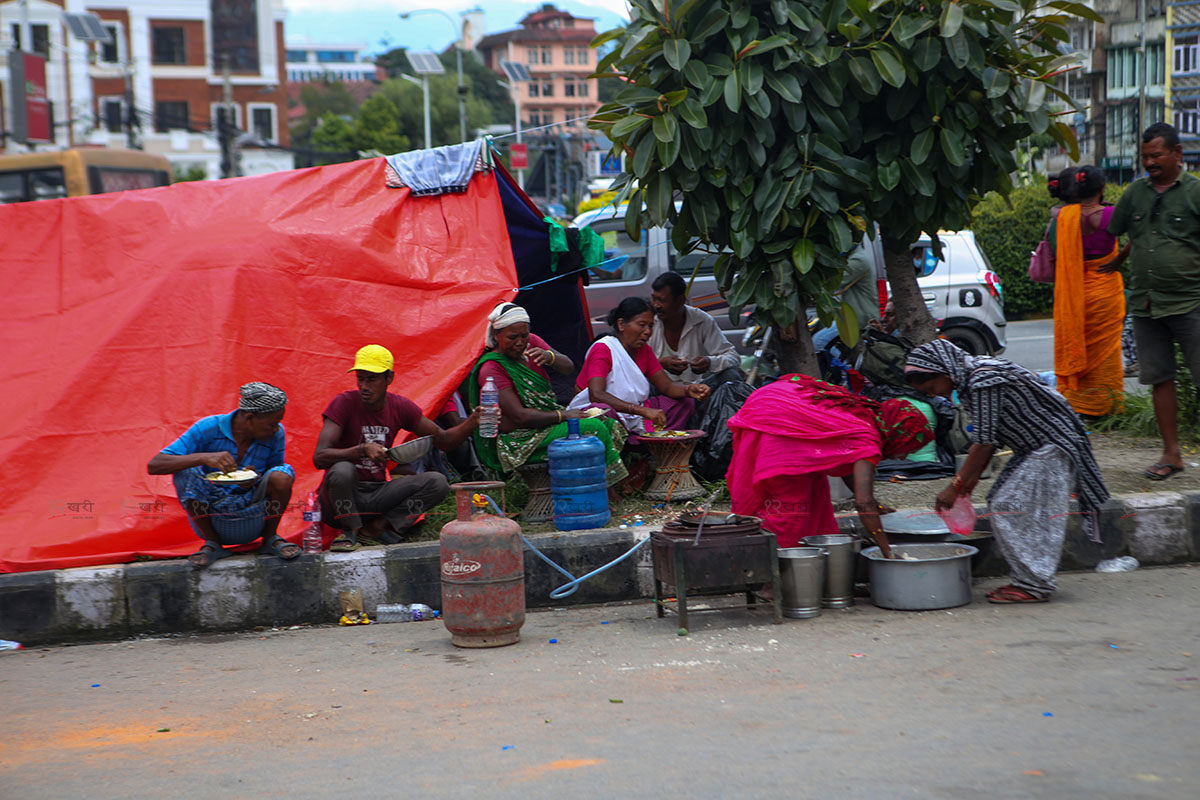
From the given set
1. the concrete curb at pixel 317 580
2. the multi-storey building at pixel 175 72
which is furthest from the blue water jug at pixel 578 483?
the multi-storey building at pixel 175 72

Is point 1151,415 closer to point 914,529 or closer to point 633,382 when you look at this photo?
point 914,529

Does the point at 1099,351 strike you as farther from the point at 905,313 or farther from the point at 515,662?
the point at 515,662

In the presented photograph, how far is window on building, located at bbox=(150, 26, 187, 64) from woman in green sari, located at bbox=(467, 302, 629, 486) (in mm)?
51424

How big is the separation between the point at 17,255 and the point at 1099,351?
726 centimetres

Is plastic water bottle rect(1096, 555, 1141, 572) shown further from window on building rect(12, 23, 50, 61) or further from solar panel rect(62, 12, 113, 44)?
window on building rect(12, 23, 50, 61)

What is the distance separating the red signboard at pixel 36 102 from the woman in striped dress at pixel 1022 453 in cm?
3420

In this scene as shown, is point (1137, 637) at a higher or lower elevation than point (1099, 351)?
lower

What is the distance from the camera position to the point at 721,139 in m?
5.90

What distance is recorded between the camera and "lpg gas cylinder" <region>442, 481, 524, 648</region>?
4746 mm

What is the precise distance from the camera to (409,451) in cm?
566

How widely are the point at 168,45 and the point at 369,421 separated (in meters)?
52.2

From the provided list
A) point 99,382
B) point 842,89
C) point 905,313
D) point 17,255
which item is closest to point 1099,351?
point 905,313

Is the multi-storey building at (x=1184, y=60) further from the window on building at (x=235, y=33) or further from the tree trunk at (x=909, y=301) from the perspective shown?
the window on building at (x=235, y=33)

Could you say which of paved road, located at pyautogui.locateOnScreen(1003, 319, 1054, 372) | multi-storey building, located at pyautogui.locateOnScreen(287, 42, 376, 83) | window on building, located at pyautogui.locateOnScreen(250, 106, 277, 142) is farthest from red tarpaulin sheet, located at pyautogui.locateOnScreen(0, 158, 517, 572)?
multi-storey building, located at pyautogui.locateOnScreen(287, 42, 376, 83)
